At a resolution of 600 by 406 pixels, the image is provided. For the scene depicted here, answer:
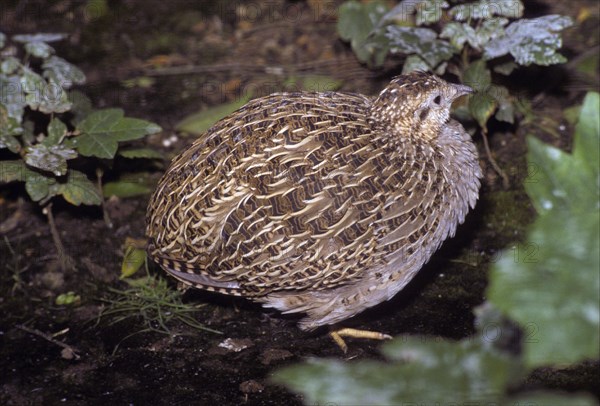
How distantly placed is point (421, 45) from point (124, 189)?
88.7 inches

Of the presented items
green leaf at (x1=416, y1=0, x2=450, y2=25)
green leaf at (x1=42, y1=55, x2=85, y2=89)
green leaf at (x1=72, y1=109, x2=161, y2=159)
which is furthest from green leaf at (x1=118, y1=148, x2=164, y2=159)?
green leaf at (x1=416, y1=0, x2=450, y2=25)

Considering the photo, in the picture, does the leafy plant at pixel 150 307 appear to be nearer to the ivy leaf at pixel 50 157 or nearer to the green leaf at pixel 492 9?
the ivy leaf at pixel 50 157

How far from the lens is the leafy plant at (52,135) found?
4719 mm

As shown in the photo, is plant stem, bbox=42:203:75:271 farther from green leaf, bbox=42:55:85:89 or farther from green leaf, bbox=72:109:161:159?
green leaf, bbox=42:55:85:89

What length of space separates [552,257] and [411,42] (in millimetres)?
3376

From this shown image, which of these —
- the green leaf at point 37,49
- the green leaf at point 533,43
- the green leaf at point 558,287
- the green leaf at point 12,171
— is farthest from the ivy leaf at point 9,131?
the green leaf at point 558,287

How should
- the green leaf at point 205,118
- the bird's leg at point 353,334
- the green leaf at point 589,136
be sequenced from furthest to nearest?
1. the green leaf at point 205,118
2. the bird's leg at point 353,334
3. the green leaf at point 589,136

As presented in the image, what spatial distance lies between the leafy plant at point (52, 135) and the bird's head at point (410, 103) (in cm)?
149

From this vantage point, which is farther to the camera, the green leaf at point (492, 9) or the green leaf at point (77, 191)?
the green leaf at point (492, 9)

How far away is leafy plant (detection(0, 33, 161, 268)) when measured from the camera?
186 inches

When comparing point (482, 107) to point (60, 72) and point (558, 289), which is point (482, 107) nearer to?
point (60, 72)

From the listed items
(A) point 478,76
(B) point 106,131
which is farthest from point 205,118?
(A) point 478,76

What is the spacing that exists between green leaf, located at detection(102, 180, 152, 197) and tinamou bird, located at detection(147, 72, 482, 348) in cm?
135

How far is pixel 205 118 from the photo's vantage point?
6.18 metres
